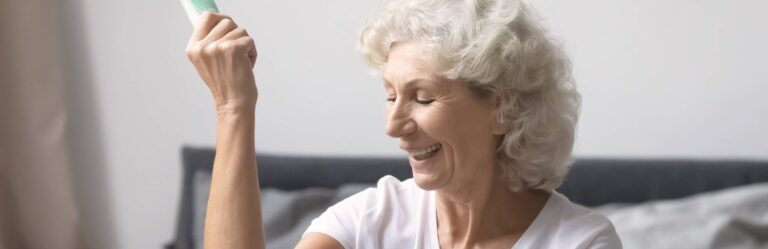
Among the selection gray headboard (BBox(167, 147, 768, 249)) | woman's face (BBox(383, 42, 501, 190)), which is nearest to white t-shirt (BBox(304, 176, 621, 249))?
woman's face (BBox(383, 42, 501, 190))

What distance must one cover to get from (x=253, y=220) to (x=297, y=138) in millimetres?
1358

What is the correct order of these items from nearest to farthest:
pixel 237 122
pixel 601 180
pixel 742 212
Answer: pixel 237 122
pixel 742 212
pixel 601 180

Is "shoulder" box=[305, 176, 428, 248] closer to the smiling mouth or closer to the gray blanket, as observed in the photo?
the smiling mouth

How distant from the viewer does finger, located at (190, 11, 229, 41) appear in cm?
131

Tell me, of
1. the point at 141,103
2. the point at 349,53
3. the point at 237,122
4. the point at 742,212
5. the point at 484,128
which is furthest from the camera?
the point at 141,103

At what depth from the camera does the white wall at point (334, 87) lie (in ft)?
7.64

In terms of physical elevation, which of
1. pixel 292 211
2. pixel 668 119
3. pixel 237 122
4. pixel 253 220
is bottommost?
pixel 292 211

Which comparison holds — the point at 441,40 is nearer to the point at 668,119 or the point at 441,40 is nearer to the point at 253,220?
the point at 253,220

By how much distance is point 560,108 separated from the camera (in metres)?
1.55

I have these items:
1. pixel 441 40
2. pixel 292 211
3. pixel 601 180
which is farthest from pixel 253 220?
pixel 601 180

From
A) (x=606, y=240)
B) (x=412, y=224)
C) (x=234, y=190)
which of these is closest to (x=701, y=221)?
(x=606, y=240)

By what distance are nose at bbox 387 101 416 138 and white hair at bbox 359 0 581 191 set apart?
0.08 metres

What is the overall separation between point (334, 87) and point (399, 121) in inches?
47.3

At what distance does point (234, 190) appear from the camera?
1.37m
